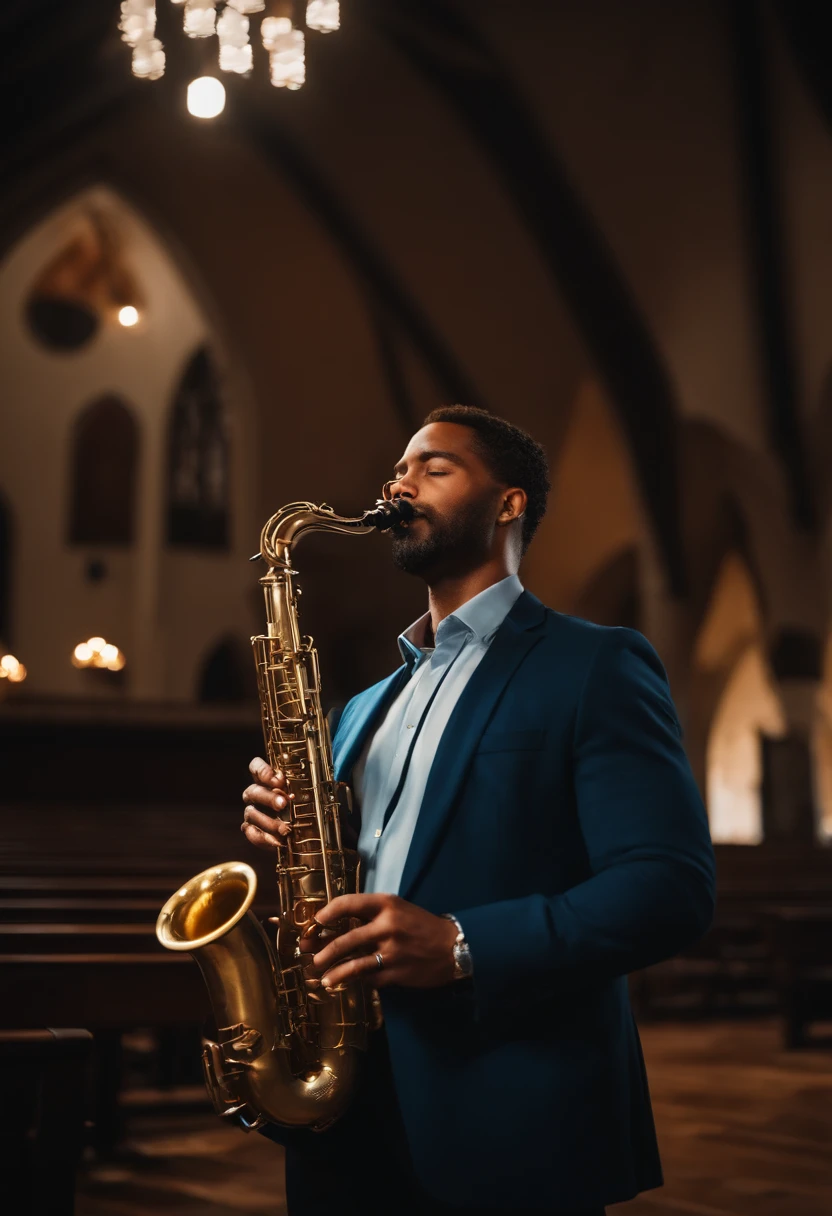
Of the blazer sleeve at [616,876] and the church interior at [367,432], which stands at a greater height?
the church interior at [367,432]

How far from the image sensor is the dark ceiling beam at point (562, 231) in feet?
39.2

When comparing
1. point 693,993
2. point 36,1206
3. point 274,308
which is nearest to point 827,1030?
point 693,993

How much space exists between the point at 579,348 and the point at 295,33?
901cm

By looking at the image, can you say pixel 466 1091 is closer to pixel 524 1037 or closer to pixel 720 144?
pixel 524 1037

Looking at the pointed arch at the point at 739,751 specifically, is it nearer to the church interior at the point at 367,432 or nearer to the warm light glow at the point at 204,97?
the church interior at the point at 367,432

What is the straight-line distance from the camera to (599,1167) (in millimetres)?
1328

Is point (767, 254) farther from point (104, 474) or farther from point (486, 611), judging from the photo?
A: point (104, 474)

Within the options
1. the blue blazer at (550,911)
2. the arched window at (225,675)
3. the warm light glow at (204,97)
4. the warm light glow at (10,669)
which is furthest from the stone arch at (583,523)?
the blue blazer at (550,911)

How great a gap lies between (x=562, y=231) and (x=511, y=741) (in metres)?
12.0

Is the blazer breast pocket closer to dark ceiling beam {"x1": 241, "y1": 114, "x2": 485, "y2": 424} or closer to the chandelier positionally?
the chandelier

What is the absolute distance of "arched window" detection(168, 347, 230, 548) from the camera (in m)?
20.3

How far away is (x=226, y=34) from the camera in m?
5.88

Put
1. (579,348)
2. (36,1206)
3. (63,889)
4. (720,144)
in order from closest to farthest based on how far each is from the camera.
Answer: (36,1206) → (63,889) → (720,144) → (579,348)

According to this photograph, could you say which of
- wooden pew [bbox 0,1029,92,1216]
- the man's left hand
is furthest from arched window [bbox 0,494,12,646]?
the man's left hand
